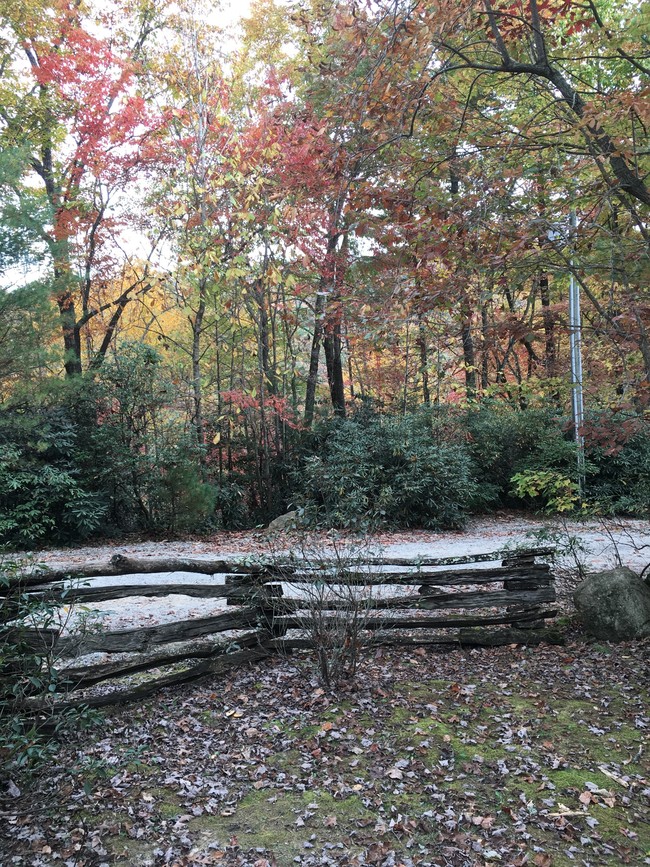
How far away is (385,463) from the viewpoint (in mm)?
12664

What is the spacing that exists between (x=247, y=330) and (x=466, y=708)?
10.3 meters

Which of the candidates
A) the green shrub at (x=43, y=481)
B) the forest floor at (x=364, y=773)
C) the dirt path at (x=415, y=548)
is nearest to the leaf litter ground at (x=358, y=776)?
the forest floor at (x=364, y=773)

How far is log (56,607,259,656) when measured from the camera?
3779mm

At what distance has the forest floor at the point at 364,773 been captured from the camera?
9.52 feet

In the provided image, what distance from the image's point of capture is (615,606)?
17.6ft

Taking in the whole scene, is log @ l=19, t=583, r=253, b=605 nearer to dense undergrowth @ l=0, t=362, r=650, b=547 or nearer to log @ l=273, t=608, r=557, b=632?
log @ l=273, t=608, r=557, b=632

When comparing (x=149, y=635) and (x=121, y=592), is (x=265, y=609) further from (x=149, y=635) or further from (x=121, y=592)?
(x=121, y=592)

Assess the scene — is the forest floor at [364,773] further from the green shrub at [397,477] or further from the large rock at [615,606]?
the green shrub at [397,477]

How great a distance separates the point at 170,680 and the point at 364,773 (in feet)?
5.32

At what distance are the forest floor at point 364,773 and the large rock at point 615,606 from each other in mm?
192

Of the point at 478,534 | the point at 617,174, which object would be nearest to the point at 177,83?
the point at 617,174

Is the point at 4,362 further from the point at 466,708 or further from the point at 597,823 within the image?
the point at 597,823

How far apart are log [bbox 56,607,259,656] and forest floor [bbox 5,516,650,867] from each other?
38 cm

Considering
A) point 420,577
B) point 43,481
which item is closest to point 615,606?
point 420,577
